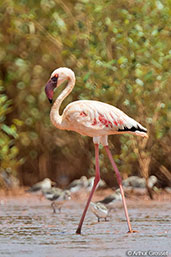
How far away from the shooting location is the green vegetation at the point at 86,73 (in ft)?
39.1

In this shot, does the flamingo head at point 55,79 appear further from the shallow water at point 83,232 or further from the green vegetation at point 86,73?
the green vegetation at point 86,73

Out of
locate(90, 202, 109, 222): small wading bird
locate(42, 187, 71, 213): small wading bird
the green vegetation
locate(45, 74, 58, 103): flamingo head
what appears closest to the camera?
locate(45, 74, 58, 103): flamingo head

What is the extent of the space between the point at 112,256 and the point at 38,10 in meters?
8.42

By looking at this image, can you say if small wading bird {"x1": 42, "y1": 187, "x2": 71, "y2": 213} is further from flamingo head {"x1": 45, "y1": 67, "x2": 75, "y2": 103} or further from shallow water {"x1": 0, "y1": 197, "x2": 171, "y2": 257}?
flamingo head {"x1": 45, "y1": 67, "x2": 75, "y2": 103}

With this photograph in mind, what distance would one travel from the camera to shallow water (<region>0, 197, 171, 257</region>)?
6797 millimetres

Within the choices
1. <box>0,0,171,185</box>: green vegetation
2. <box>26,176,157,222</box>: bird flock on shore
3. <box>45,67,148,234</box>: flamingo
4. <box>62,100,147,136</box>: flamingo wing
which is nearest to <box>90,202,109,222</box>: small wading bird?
<box>26,176,157,222</box>: bird flock on shore

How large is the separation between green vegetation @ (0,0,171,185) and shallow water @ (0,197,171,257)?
162cm

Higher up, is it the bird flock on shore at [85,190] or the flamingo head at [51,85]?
the flamingo head at [51,85]

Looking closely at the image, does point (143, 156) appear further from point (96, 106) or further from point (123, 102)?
point (96, 106)

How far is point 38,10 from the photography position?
1395 cm

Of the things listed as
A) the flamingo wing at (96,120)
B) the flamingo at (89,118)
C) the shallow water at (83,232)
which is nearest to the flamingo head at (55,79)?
the flamingo at (89,118)

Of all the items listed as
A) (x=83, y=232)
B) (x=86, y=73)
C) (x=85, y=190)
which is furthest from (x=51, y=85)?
(x=85, y=190)

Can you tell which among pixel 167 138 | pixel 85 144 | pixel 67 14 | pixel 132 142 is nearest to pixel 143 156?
pixel 132 142

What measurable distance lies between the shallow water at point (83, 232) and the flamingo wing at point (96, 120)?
3.98 feet
